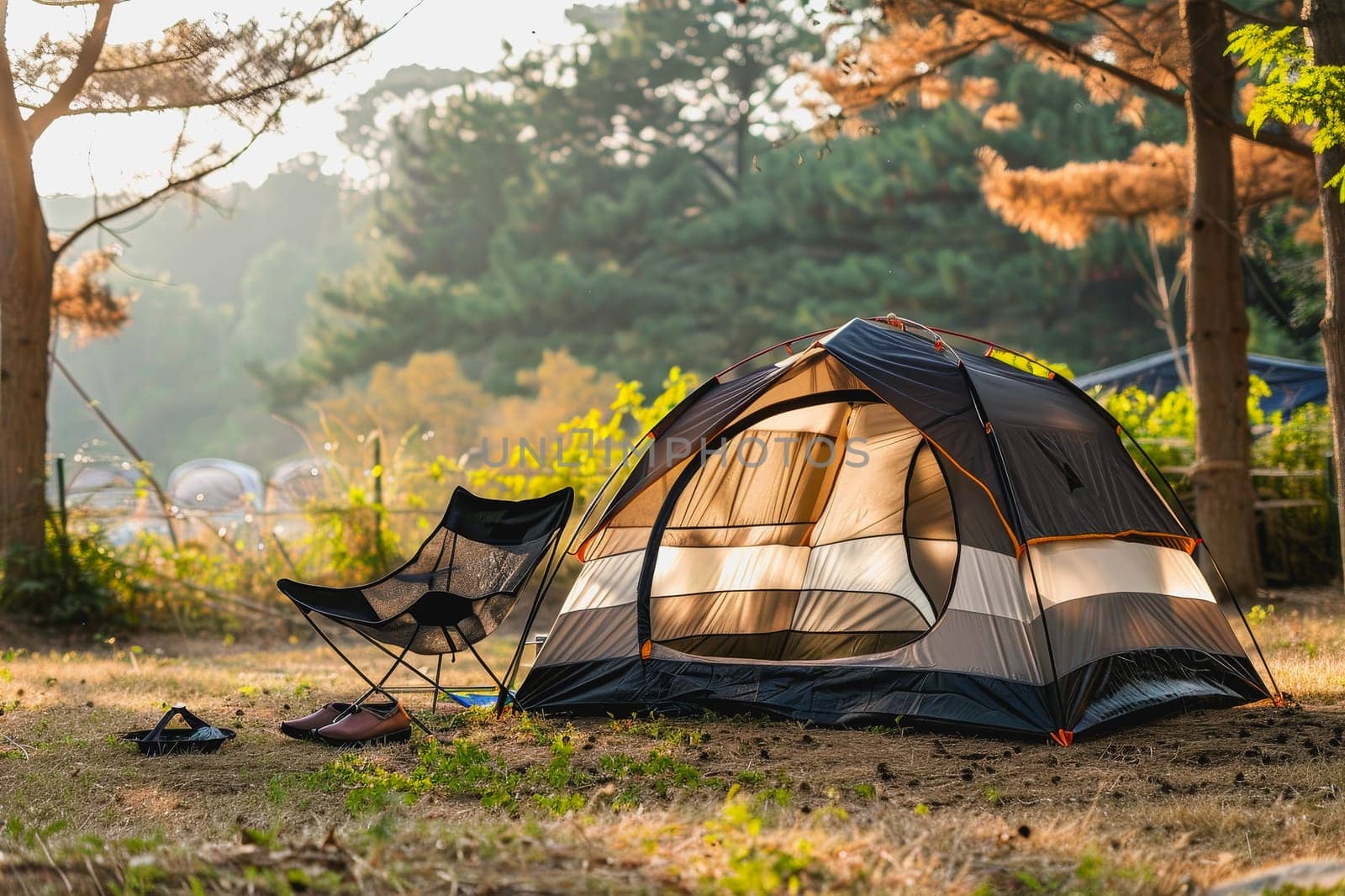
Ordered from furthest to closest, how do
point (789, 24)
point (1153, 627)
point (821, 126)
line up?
point (789, 24) < point (821, 126) < point (1153, 627)

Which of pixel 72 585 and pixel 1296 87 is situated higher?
pixel 1296 87

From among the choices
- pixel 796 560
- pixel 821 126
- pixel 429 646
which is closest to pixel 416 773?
pixel 429 646

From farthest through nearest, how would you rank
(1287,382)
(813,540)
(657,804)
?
(1287,382)
(813,540)
(657,804)

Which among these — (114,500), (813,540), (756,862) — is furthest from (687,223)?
(756,862)

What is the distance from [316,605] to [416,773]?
909 mm

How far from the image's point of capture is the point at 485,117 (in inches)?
870

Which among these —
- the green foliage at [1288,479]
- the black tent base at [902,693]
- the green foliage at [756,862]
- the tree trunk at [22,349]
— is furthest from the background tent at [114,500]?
the green foliage at [1288,479]

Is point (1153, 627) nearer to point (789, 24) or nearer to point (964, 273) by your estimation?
point (964, 273)

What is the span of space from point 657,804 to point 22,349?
6237mm

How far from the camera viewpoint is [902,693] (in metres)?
4.50

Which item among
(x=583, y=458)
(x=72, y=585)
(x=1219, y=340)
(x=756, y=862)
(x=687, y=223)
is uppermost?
(x=687, y=223)

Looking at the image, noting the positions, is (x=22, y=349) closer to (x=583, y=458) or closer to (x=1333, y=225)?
(x=583, y=458)

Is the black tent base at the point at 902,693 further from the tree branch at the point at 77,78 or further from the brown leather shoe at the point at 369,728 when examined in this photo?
the tree branch at the point at 77,78

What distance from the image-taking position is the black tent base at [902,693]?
4.24 meters
